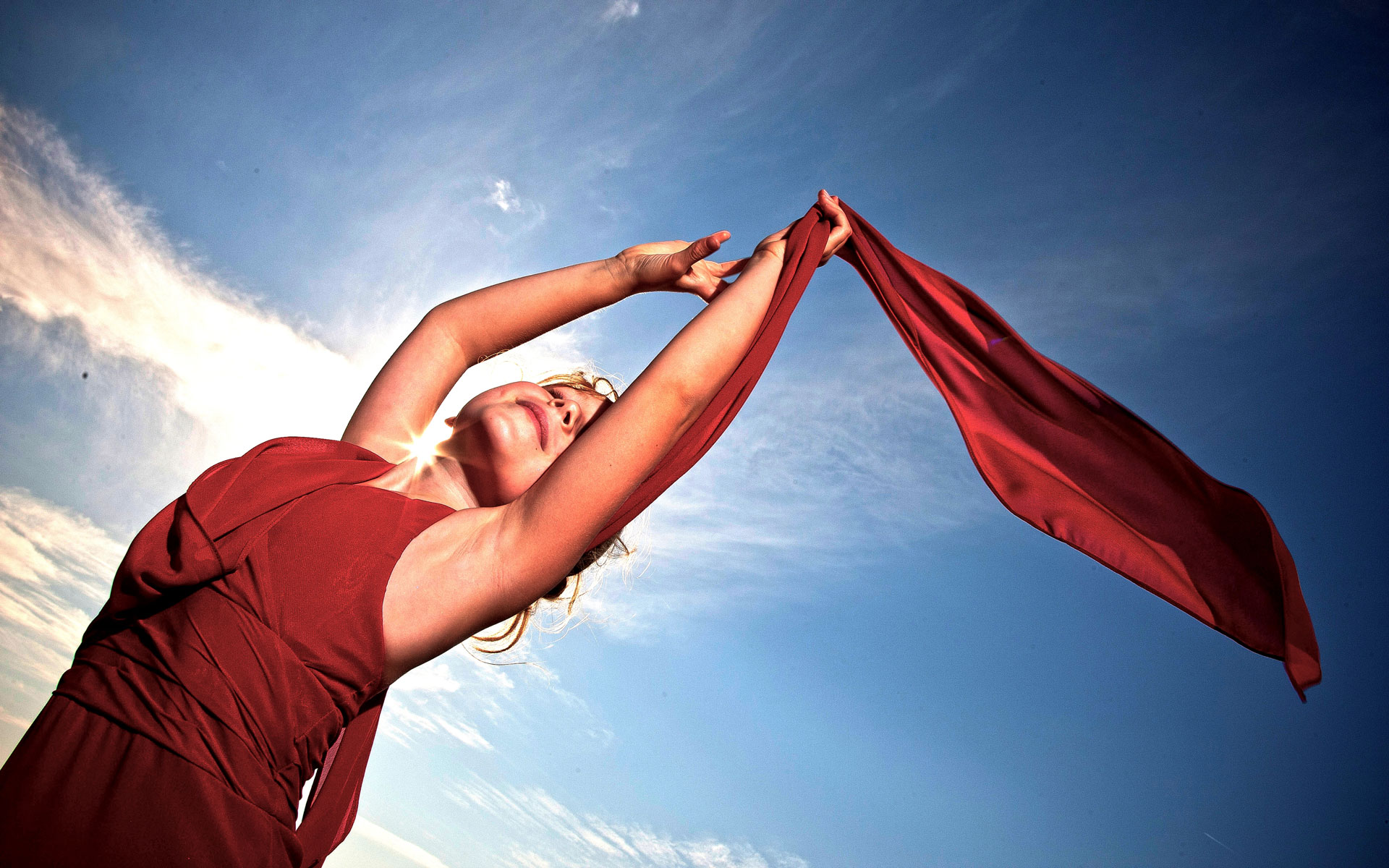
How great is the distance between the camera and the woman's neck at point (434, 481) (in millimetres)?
2574

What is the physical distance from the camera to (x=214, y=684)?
183 cm

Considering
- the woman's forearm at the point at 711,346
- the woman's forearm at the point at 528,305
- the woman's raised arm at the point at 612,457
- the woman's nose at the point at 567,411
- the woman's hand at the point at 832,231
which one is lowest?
the woman's raised arm at the point at 612,457

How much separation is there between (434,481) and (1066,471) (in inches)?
104

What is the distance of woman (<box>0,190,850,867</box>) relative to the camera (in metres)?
1.70

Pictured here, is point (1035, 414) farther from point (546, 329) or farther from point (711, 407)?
point (546, 329)

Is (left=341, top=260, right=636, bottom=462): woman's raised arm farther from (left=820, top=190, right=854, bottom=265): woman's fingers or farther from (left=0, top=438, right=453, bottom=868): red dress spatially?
(left=820, top=190, right=854, bottom=265): woman's fingers

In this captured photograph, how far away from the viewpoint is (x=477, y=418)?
271 cm

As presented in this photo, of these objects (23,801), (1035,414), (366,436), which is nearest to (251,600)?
(23,801)

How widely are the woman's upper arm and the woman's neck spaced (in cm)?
16

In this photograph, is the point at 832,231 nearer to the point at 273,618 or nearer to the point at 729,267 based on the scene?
the point at 729,267

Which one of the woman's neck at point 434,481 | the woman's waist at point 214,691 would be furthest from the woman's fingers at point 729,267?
the woman's waist at point 214,691

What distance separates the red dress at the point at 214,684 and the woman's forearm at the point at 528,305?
1037mm

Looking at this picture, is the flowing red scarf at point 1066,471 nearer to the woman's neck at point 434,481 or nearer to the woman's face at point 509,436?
the woman's neck at point 434,481

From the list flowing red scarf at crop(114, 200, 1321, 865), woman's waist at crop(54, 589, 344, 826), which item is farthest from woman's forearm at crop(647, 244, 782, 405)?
woman's waist at crop(54, 589, 344, 826)
